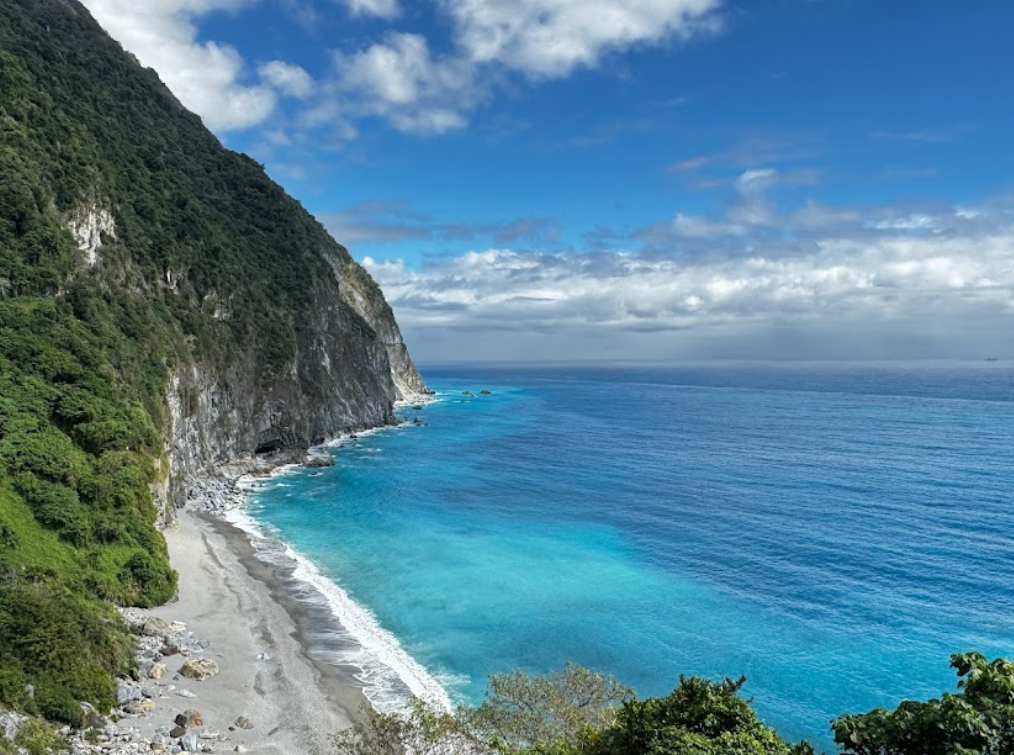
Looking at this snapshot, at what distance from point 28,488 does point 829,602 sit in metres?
53.1

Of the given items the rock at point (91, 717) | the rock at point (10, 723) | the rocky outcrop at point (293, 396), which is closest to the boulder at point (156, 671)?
the rock at point (91, 717)

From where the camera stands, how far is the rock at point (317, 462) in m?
96.7

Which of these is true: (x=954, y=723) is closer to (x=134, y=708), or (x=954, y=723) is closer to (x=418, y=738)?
(x=418, y=738)

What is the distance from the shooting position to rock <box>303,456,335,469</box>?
96.7m

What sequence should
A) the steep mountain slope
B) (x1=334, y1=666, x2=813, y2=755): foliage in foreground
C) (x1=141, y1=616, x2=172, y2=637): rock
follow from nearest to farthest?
(x1=334, y1=666, x2=813, y2=755): foliage in foreground, the steep mountain slope, (x1=141, y1=616, x2=172, y2=637): rock

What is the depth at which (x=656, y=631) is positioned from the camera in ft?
138

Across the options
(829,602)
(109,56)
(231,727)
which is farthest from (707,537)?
(109,56)

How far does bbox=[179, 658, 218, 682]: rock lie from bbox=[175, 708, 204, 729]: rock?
408cm

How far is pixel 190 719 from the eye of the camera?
2875 cm

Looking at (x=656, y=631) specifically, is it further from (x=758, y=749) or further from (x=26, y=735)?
(x=26, y=735)

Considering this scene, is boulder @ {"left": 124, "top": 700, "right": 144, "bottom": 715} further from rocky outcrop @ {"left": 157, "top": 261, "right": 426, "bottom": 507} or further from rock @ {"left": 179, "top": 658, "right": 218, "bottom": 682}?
rocky outcrop @ {"left": 157, "top": 261, "right": 426, "bottom": 507}

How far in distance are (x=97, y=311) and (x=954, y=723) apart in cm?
6849

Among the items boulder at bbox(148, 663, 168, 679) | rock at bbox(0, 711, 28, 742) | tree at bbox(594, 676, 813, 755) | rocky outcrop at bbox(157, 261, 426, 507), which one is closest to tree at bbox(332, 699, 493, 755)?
tree at bbox(594, 676, 813, 755)

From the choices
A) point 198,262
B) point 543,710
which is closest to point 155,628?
point 543,710
